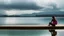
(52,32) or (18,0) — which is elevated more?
(18,0)

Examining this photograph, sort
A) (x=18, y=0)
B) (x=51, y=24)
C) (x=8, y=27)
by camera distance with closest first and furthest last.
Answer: (x=8, y=27) < (x=51, y=24) < (x=18, y=0)

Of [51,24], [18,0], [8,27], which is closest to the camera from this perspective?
[8,27]

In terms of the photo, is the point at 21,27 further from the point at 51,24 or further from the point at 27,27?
the point at 51,24

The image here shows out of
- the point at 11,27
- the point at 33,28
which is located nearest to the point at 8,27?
the point at 11,27

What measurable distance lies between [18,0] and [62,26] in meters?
9.90

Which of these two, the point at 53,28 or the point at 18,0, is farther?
the point at 18,0

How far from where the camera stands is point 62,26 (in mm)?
1580

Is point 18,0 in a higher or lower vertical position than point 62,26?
higher

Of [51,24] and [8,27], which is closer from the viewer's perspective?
[8,27]

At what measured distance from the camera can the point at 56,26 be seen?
1.58 m

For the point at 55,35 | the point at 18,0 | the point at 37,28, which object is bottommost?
the point at 55,35

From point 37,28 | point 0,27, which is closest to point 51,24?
point 37,28

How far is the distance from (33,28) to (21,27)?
15cm

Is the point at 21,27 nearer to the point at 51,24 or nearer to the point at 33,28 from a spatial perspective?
the point at 33,28
